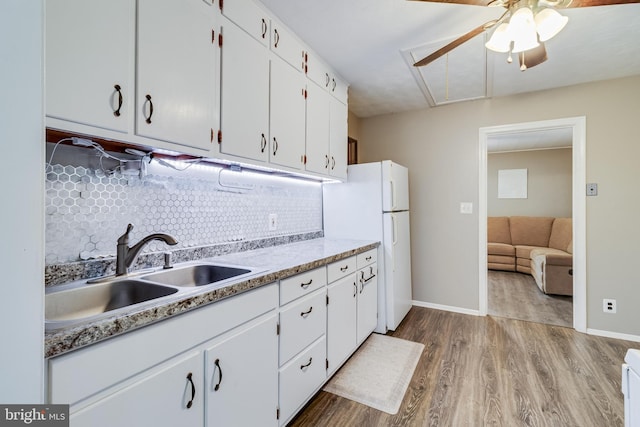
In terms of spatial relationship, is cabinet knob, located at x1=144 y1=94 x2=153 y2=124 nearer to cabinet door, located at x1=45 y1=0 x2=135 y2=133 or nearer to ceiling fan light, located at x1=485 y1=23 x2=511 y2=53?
cabinet door, located at x1=45 y1=0 x2=135 y2=133

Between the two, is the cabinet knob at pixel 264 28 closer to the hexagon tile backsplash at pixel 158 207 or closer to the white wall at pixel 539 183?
the hexagon tile backsplash at pixel 158 207

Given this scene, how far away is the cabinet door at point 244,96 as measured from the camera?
1.53 meters

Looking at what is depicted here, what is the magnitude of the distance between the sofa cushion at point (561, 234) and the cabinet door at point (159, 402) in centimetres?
536

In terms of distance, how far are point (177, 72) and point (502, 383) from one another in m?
2.73

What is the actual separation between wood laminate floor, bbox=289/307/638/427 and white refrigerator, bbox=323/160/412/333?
0.33m

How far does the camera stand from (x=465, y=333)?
9.05 ft

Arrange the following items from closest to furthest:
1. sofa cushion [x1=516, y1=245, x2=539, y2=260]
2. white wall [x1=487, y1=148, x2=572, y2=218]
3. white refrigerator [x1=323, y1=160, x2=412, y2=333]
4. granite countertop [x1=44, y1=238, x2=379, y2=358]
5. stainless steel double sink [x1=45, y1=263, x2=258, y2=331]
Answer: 1. granite countertop [x1=44, y1=238, x2=379, y2=358]
2. stainless steel double sink [x1=45, y1=263, x2=258, y2=331]
3. white refrigerator [x1=323, y1=160, x2=412, y2=333]
4. sofa cushion [x1=516, y1=245, x2=539, y2=260]
5. white wall [x1=487, y1=148, x2=572, y2=218]

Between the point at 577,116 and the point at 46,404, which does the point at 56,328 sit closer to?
the point at 46,404

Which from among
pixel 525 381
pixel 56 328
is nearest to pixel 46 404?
pixel 56 328

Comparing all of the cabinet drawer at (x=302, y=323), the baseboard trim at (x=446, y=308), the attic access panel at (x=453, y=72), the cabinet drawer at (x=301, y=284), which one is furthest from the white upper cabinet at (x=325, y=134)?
the baseboard trim at (x=446, y=308)

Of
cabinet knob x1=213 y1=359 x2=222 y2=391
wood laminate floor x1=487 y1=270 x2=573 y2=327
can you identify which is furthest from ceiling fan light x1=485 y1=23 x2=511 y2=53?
wood laminate floor x1=487 y1=270 x2=573 y2=327

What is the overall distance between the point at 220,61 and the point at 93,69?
631 millimetres

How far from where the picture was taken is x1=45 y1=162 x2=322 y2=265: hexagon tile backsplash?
45.8 inches

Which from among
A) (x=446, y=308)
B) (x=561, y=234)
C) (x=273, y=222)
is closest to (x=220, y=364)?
(x=273, y=222)
